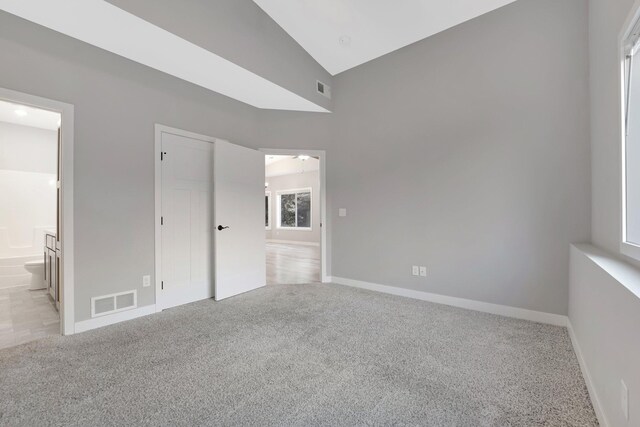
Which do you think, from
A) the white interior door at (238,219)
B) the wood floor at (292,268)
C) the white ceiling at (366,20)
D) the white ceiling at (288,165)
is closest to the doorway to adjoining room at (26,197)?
the white interior door at (238,219)

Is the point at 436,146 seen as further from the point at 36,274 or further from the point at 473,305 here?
the point at 36,274

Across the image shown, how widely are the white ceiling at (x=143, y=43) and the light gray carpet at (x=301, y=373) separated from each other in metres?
2.60

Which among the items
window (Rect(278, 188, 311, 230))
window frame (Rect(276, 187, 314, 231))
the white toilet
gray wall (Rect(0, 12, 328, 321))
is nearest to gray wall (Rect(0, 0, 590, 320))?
gray wall (Rect(0, 12, 328, 321))

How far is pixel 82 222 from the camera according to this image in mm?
2527

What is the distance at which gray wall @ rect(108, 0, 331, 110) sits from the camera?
2.31 metres

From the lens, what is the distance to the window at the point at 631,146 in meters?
1.46

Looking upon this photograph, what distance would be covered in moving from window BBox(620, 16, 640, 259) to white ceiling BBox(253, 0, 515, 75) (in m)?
1.81

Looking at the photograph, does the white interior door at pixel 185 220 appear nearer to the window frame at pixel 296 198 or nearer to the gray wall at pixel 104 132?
the gray wall at pixel 104 132

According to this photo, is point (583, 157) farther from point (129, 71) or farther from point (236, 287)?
point (129, 71)

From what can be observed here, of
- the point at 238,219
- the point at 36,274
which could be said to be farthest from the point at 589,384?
the point at 36,274

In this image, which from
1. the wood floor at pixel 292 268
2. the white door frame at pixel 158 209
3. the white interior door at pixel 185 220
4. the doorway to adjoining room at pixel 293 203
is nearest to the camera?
the white door frame at pixel 158 209

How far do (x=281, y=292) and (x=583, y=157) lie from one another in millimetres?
3540

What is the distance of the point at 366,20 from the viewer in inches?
124

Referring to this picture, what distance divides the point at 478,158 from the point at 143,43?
3475 mm
